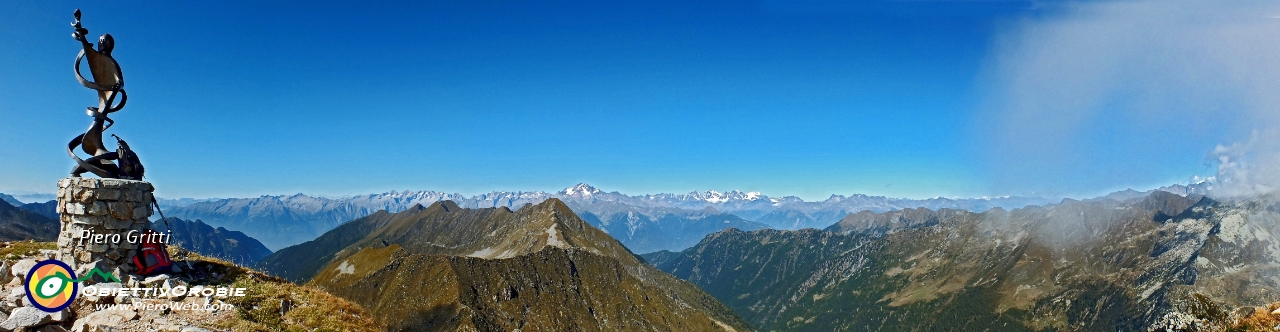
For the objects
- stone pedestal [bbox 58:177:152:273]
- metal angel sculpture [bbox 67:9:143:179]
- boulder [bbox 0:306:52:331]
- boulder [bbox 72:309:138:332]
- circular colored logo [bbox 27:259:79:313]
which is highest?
metal angel sculpture [bbox 67:9:143:179]

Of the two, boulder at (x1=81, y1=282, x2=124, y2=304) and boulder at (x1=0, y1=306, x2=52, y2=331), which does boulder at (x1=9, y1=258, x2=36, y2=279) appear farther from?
boulder at (x1=0, y1=306, x2=52, y2=331)

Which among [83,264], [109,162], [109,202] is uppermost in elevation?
[109,162]

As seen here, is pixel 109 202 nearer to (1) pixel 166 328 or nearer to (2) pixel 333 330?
(1) pixel 166 328

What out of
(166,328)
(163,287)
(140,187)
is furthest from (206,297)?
(140,187)

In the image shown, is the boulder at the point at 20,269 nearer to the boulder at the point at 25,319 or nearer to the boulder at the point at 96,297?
the boulder at the point at 96,297

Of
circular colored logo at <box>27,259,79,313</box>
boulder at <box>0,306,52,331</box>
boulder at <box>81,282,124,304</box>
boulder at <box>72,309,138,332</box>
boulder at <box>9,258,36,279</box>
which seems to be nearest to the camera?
boulder at <box>0,306,52,331</box>

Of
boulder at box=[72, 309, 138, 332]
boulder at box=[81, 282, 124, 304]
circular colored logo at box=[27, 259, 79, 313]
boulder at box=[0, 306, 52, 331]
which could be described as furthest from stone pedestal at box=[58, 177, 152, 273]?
boulder at box=[0, 306, 52, 331]

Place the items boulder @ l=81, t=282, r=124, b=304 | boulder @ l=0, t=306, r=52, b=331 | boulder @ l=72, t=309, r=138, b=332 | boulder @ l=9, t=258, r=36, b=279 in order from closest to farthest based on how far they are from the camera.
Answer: boulder @ l=0, t=306, r=52, b=331
boulder @ l=72, t=309, r=138, b=332
boulder @ l=81, t=282, r=124, b=304
boulder @ l=9, t=258, r=36, b=279
